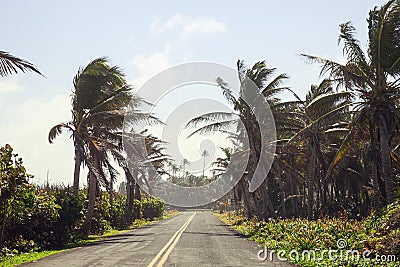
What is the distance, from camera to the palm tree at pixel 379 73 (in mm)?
18562

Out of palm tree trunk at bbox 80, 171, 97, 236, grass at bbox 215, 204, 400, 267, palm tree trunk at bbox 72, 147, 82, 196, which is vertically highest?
palm tree trunk at bbox 72, 147, 82, 196

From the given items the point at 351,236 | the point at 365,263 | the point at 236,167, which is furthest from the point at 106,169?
the point at 236,167

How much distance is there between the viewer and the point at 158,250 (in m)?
15.2

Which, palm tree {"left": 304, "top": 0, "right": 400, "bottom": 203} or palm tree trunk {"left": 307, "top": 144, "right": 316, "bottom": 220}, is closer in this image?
palm tree {"left": 304, "top": 0, "right": 400, "bottom": 203}

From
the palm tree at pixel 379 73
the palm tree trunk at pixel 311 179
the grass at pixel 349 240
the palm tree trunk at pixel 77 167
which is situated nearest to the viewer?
the grass at pixel 349 240

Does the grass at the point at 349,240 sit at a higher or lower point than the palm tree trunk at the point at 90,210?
lower

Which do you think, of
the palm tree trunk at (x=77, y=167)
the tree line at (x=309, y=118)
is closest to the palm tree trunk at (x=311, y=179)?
the tree line at (x=309, y=118)

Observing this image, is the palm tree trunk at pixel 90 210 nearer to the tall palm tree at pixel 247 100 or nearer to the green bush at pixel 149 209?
the tall palm tree at pixel 247 100

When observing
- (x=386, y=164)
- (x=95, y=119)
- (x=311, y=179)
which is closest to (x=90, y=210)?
(x=95, y=119)

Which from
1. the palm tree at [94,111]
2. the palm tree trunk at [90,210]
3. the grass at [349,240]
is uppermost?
the palm tree at [94,111]

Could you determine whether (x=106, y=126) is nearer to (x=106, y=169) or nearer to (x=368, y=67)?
(x=106, y=169)

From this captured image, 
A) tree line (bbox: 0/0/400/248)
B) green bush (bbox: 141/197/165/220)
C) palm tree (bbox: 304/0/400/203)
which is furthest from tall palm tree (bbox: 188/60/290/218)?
green bush (bbox: 141/197/165/220)

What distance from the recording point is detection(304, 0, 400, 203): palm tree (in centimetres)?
1856

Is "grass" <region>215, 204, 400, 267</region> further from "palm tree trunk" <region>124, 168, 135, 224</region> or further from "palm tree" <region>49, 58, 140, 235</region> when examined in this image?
"palm tree trunk" <region>124, 168, 135, 224</region>
